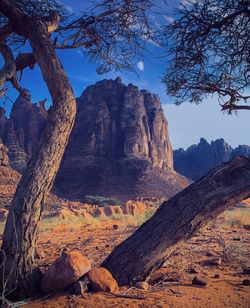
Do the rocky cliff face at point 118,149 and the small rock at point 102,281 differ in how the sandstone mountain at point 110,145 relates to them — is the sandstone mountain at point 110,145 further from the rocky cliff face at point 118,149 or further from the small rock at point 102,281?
the small rock at point 102,281

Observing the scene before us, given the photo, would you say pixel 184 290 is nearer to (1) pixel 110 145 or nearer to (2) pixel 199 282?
(2) pixel 199 282

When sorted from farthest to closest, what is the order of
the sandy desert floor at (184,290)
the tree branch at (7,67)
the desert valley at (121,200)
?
the tree branch at (7,67)
the desert valley at (121,200)
the sandy desert floor at (184,290)

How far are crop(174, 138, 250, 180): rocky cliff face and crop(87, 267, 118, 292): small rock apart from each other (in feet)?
292

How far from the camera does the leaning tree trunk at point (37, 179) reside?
3.21 m

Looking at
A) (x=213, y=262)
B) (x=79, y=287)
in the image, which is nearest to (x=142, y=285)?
(x=79, y=287)

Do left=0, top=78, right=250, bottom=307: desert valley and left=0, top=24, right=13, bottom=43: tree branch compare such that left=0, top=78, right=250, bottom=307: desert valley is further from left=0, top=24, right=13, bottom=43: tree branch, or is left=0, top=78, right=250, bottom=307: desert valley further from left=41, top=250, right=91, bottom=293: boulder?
left=0, top=24, right=13, bottom=43: tree branch

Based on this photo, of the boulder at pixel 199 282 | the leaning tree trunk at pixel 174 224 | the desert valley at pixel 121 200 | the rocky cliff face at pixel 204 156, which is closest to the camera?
the desert valley at pixel 121 200

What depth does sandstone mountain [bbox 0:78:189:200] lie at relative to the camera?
51906 mm

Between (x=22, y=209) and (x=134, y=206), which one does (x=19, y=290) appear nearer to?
(x=22, y=209)

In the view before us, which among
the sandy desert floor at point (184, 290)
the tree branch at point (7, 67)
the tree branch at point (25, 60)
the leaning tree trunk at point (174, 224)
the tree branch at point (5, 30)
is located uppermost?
the tree branch at point (5, 30)

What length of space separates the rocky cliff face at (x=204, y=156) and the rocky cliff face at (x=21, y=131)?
43.7 m

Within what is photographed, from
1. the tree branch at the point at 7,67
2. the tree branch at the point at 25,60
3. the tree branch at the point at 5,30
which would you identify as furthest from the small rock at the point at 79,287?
the tree branch at the point at 5,30

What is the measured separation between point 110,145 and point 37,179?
60.4 meters

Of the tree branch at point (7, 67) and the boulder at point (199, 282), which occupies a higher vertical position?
the tree branch at point (7, 67)
